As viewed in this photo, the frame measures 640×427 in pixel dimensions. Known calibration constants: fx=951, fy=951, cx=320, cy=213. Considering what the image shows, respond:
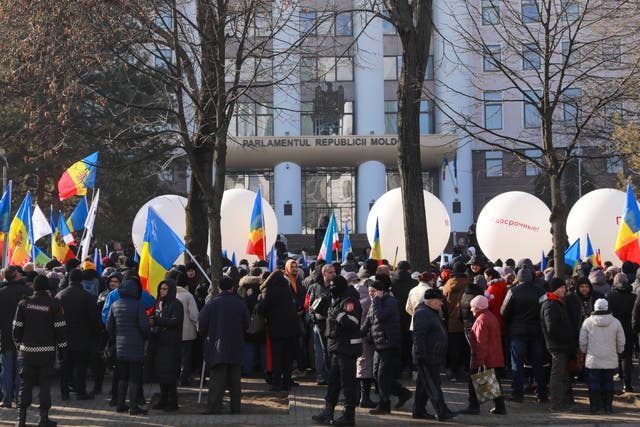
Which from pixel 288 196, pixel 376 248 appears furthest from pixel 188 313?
pixel 288 196

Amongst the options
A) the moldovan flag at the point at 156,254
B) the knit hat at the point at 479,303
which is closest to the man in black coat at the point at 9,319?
the moldovan flag at the point at 156,254

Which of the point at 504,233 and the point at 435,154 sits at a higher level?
the point at 435,154

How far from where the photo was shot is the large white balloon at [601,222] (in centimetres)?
2089

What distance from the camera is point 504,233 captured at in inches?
800

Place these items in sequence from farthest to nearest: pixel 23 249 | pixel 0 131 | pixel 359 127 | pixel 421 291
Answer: pixel 359 127, pixel 0 131, pixel 23 249, pixel 421 291

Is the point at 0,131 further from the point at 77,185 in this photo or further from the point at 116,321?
the point at 116,321

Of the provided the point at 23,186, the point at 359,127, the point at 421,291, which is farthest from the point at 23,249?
the point at 359,127

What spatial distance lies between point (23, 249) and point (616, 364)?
37.9 feet

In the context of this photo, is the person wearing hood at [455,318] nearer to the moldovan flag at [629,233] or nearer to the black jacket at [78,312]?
the black jacket at [78,312]

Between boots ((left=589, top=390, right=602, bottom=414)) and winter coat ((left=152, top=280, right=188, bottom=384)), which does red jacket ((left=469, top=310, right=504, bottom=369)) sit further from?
winter coat ((left=152, top=280, right=188, bottom=384))

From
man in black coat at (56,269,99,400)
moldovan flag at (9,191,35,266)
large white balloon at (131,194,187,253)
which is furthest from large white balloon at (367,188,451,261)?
man in black coat at (56,269,99,400)

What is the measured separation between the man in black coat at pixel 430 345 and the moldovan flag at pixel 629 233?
8216 millimetres

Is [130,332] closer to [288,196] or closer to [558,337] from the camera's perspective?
[558,337]

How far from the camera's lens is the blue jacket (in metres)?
12.5
